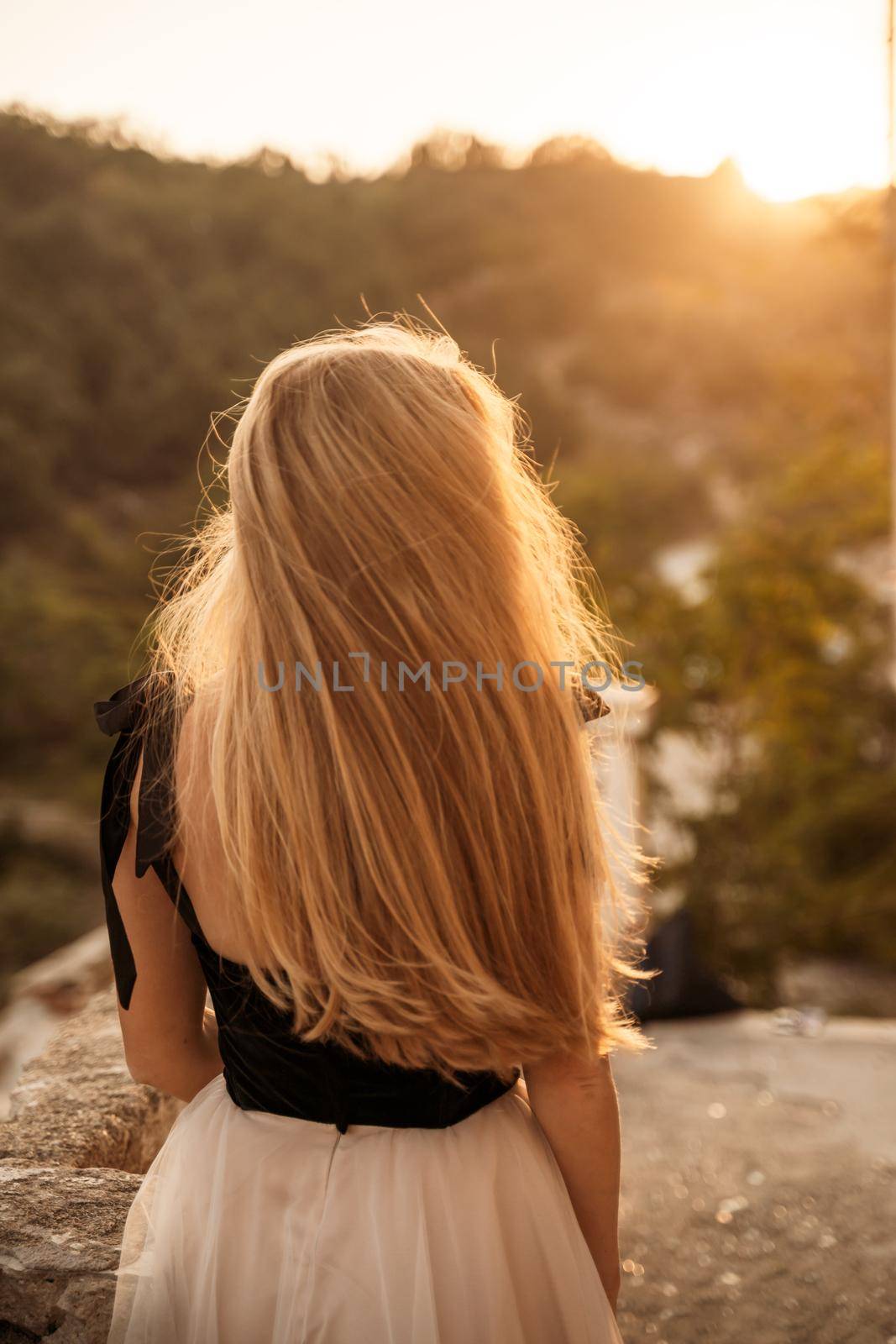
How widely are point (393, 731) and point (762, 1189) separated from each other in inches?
75.8

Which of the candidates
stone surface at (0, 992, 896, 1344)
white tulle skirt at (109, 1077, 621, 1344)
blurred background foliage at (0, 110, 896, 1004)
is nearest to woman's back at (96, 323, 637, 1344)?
white tulle skirt at (109, 1077, 621, 1344)

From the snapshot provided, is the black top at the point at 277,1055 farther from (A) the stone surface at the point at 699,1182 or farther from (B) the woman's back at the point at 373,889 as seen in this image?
(A) the stone surface at the point at 699,1182

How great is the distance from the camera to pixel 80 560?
10.1m

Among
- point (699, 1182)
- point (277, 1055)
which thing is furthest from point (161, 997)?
point (699, 1182)

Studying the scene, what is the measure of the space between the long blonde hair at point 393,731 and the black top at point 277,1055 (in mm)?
37

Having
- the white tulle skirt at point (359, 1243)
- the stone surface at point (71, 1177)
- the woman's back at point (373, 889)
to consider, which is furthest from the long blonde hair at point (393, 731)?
the stone surface at point (71, 1177)

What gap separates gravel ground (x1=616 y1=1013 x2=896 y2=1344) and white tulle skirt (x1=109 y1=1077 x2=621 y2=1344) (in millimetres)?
1005

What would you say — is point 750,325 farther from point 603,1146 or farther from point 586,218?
point 603,1146

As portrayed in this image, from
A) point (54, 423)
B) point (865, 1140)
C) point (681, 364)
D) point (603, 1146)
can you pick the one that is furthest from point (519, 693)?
point (681, 364)

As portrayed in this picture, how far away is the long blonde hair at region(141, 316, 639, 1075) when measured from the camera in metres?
0.84

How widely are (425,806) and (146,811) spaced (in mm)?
262

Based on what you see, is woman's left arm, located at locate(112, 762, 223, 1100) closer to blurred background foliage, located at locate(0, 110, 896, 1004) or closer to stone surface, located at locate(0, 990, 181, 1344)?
stone surface, located at locate(0, 990, 181, 1344)

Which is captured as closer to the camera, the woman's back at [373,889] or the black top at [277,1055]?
the woman's back at [373,889]

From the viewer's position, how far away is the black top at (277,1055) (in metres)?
0.95
